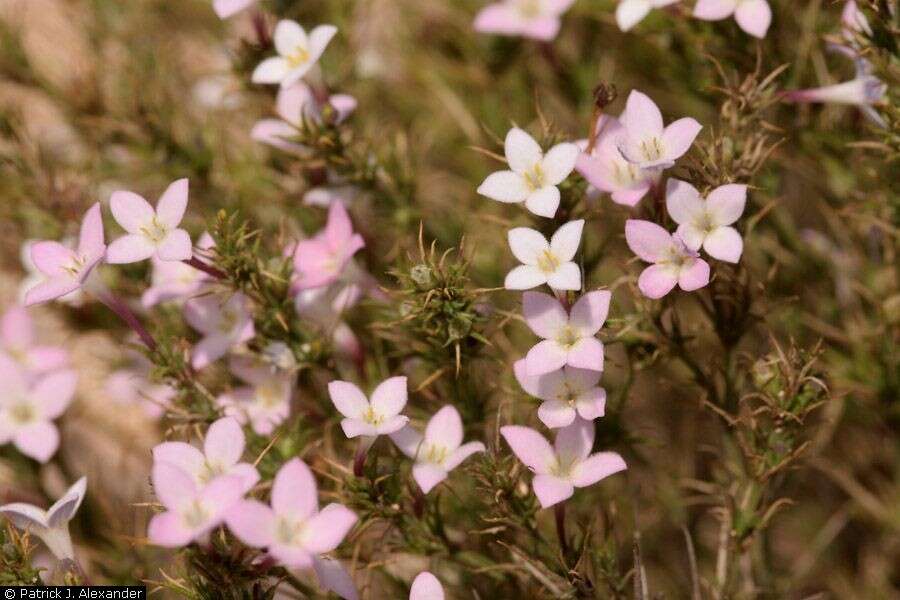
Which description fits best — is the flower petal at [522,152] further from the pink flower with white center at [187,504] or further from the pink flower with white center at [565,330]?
the pink flower with white center at [187,504]

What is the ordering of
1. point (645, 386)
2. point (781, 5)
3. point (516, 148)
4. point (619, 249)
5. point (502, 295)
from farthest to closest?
point (645, 386) → point (619, 249) → point (502, 295) → point (781, 5) → point (516, 148)

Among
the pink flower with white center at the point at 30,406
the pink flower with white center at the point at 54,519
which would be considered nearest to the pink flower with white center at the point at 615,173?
the pink flower with white center at the point at 54,519

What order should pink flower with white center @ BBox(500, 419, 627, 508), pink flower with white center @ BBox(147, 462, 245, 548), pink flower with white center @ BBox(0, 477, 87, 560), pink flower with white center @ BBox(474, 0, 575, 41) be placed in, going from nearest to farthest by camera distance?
1. pink flower with white center @ BBox(147, 462, 245, 548)
2. pink flower with white center @ BBox(500, 419, 627, 508)
3. pink flower with white center @ BBox(0, 477, 87, 560)
4. pink flower with white center @ BBox(474, 0, 575, 41)

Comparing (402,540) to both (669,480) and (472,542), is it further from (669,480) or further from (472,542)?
(669,480)

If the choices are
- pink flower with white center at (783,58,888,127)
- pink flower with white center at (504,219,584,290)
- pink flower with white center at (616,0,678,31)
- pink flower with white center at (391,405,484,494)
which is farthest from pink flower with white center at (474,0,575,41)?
pink flower with white center at (391,405,484,494)

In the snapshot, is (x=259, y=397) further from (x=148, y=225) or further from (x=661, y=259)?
(x=661, y=259)

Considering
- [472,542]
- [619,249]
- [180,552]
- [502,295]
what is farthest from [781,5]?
[180,552]

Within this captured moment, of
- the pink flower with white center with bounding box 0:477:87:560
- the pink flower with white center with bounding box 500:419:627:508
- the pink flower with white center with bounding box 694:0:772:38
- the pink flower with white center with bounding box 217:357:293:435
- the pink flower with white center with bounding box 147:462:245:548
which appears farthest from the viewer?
the pink flower with white center with bounding box 217:357:293:435

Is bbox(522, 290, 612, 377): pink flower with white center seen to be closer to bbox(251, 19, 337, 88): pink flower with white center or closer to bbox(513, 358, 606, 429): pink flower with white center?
bbox(513, 358, 606, 429): pink flower with white center
